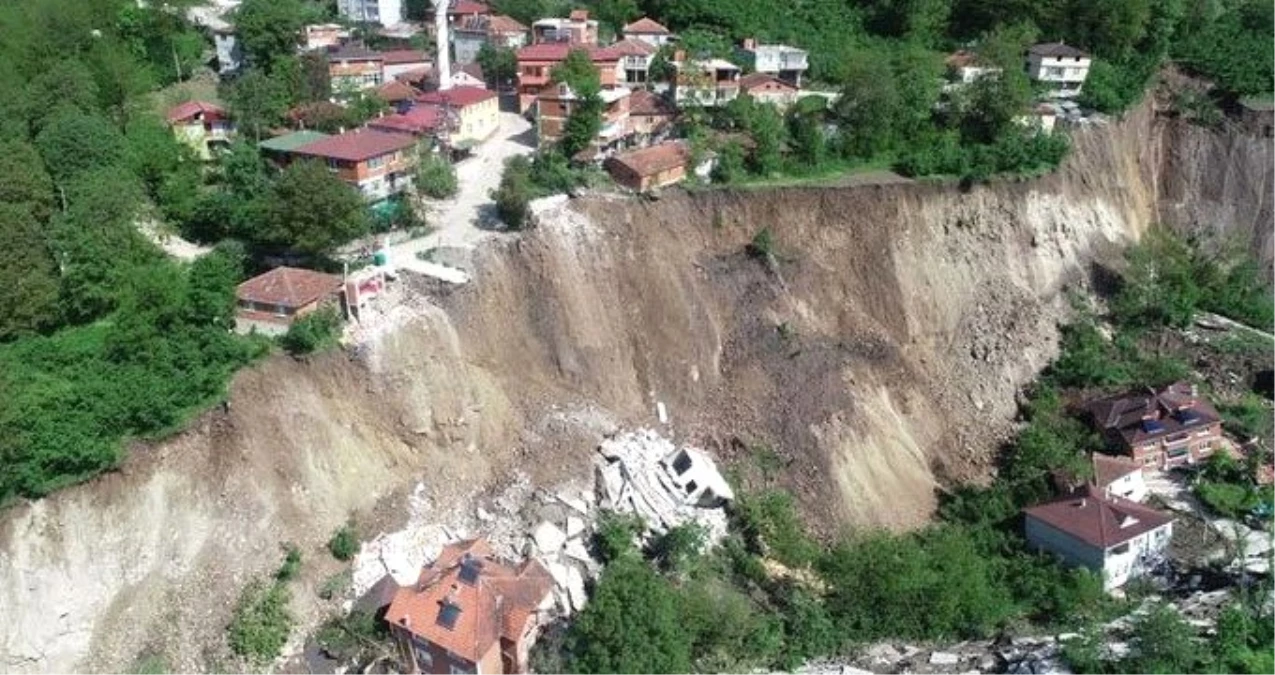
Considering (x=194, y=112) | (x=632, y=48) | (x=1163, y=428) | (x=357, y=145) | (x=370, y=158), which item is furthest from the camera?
(x=632, y=48)

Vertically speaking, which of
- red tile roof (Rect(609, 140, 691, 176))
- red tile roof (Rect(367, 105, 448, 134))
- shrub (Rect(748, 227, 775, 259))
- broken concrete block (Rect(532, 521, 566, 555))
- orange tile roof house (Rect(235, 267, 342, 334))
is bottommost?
broken concrete block (Rect(532, 521, 566, 555))

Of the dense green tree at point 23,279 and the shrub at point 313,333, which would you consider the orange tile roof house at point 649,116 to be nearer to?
the shrub at point 313,333

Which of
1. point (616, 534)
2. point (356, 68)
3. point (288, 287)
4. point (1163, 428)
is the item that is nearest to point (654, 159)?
point (288, 287)

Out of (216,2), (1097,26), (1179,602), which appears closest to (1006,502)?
(1179,602)

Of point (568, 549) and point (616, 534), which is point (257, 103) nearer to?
point (568, 549)

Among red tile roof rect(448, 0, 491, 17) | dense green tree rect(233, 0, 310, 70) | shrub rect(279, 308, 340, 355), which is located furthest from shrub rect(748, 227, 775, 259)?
red tile roof rect(448, 0, 491, 17)

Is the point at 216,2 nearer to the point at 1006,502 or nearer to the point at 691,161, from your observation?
the point at 691,161

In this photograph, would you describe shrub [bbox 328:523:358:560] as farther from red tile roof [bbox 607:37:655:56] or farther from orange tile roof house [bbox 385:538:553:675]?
red tile roof [bbox 607:37:655:56]
